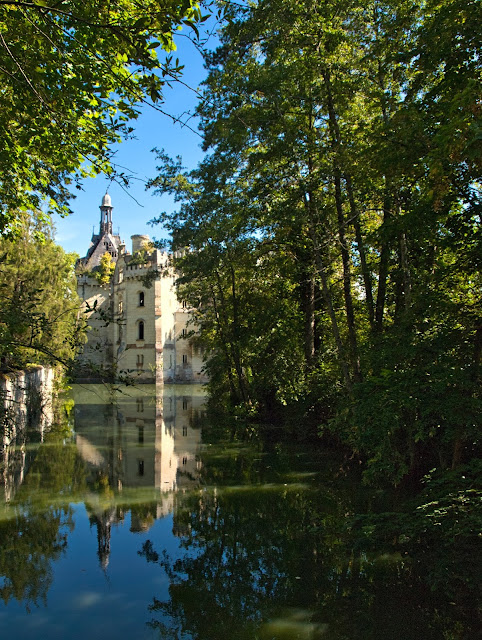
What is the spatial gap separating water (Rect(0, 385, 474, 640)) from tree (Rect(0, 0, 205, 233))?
3.13 meters

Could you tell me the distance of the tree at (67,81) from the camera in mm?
4148

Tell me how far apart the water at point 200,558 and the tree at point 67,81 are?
10.3 feet

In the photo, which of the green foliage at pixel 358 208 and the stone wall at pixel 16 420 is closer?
the green foliage at pixel 358 208

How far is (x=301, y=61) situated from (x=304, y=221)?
268cm

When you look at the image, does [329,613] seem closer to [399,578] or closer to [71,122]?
[399,578]

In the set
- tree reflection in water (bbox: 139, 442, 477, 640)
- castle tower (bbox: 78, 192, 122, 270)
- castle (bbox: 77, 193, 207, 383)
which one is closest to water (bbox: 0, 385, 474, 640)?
tree reflection in water (bbox: 139, 442, 477, 640)

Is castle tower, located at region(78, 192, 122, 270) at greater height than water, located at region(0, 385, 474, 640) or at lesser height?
greater

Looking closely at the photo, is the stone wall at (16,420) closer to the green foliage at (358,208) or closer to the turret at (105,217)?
the green foliage at (358,208)

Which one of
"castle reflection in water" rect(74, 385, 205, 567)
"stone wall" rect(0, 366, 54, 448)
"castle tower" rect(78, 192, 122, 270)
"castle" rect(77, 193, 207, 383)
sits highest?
"castle tower" rect(78, 192, 122, 270)

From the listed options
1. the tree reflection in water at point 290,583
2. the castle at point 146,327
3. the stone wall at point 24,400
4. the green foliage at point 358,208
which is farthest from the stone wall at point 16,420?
the castle at point 146,327

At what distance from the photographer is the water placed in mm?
4523

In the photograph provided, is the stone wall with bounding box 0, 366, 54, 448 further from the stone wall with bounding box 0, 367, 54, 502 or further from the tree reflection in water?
the tree reflection in water

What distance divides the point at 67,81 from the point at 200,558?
5.36m

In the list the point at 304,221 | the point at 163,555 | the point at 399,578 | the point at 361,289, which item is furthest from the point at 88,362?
the point at 361,289
